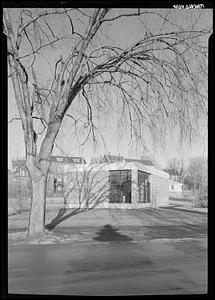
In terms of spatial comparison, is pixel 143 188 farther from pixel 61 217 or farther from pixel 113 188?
pixel 61 217

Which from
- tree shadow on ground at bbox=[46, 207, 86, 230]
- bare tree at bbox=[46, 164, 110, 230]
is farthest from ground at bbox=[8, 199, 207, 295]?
bare tree at bbox=[46, 164, 110, 230]

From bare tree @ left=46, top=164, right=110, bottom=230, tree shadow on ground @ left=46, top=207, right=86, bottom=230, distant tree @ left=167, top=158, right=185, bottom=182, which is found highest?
distant tree @ left=167, top=158, right=185, bottom=182

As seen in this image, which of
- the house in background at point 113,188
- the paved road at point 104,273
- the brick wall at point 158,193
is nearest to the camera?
the paved road at point 104,273

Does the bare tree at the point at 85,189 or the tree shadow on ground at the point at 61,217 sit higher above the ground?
the bare tree at the point at 85,189

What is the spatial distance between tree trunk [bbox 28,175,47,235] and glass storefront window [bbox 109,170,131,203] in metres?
6.38

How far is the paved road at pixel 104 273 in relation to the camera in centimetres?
202

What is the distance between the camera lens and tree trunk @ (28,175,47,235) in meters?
5.18

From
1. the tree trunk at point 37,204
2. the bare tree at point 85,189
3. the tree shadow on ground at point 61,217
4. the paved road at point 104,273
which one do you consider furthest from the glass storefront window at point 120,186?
the paved road at point 104,273

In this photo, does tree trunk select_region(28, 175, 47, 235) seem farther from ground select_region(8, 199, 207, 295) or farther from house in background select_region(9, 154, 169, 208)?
house in background select_region(9, 154, 169, 208)

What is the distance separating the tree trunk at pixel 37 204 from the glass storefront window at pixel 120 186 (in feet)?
20.9

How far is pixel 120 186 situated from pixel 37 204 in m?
6.80

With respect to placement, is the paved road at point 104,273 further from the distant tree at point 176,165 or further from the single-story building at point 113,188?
the single-story building at point 113,188

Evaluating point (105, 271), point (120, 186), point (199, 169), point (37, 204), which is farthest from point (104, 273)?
point (120, 186)
